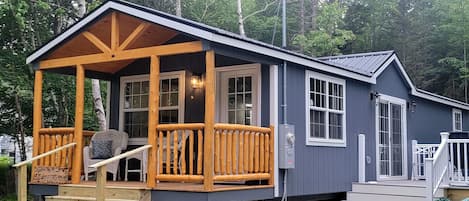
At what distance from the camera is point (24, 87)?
13102mm

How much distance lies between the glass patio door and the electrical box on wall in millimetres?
3535

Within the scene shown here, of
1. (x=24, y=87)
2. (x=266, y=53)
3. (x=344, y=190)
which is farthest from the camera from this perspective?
(x=24, y=87)

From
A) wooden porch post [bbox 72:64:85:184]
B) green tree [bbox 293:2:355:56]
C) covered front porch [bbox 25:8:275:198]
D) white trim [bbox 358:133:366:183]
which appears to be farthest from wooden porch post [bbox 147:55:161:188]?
green tree [bbox 293:2:355:56]

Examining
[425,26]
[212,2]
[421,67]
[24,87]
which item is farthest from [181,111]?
[425,26]

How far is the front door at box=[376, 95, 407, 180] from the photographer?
35.4ft

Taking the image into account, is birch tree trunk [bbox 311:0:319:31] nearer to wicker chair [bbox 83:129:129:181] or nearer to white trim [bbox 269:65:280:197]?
wicker chair [bbox 83:129:129:181]

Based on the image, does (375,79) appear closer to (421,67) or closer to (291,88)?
(291,88)

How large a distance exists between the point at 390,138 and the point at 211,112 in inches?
236

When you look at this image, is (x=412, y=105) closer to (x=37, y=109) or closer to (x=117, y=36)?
(x=117, y=36)

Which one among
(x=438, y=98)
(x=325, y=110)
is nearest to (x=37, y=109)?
(x=325, y=110)

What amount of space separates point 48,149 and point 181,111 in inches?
85.1

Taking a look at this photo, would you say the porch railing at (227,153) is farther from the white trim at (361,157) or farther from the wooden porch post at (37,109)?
the white trim at (361,157)

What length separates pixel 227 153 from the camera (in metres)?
6.71

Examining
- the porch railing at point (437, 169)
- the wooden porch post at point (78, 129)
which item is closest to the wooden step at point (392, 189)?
the porch railing at point (437, 169)
